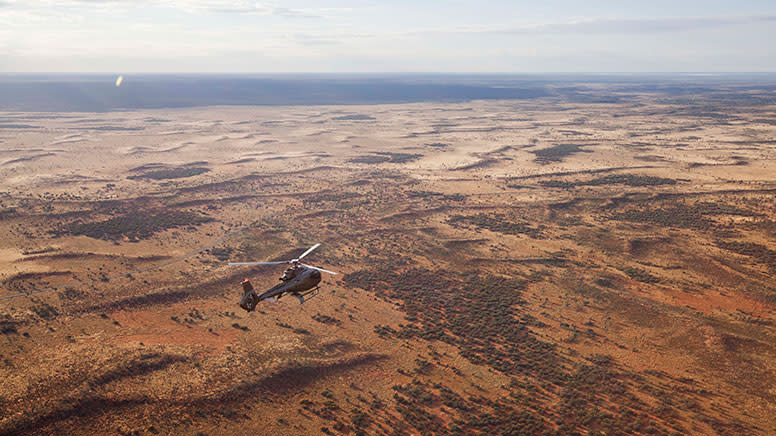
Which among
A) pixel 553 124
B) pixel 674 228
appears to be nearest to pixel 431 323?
pixel 674 228

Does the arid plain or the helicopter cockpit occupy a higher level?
the helicopter cockpit

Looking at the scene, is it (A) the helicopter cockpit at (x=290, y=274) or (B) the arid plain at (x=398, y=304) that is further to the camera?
(A) the helicopter cockpit at (x=290, y=274)

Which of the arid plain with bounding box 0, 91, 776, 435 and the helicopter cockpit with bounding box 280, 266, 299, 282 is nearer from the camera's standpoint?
the arid plain with bounding box 0, 91, 776, 435

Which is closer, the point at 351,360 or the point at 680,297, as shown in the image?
the point at 351,360

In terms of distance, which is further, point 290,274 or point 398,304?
point 398,304

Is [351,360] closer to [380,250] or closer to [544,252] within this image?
[380,250]

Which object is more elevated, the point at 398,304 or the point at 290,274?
the point at 290,274

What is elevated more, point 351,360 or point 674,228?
point 674,228

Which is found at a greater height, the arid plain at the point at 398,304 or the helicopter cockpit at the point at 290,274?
the helicopter cockpit at the point at 290,274
